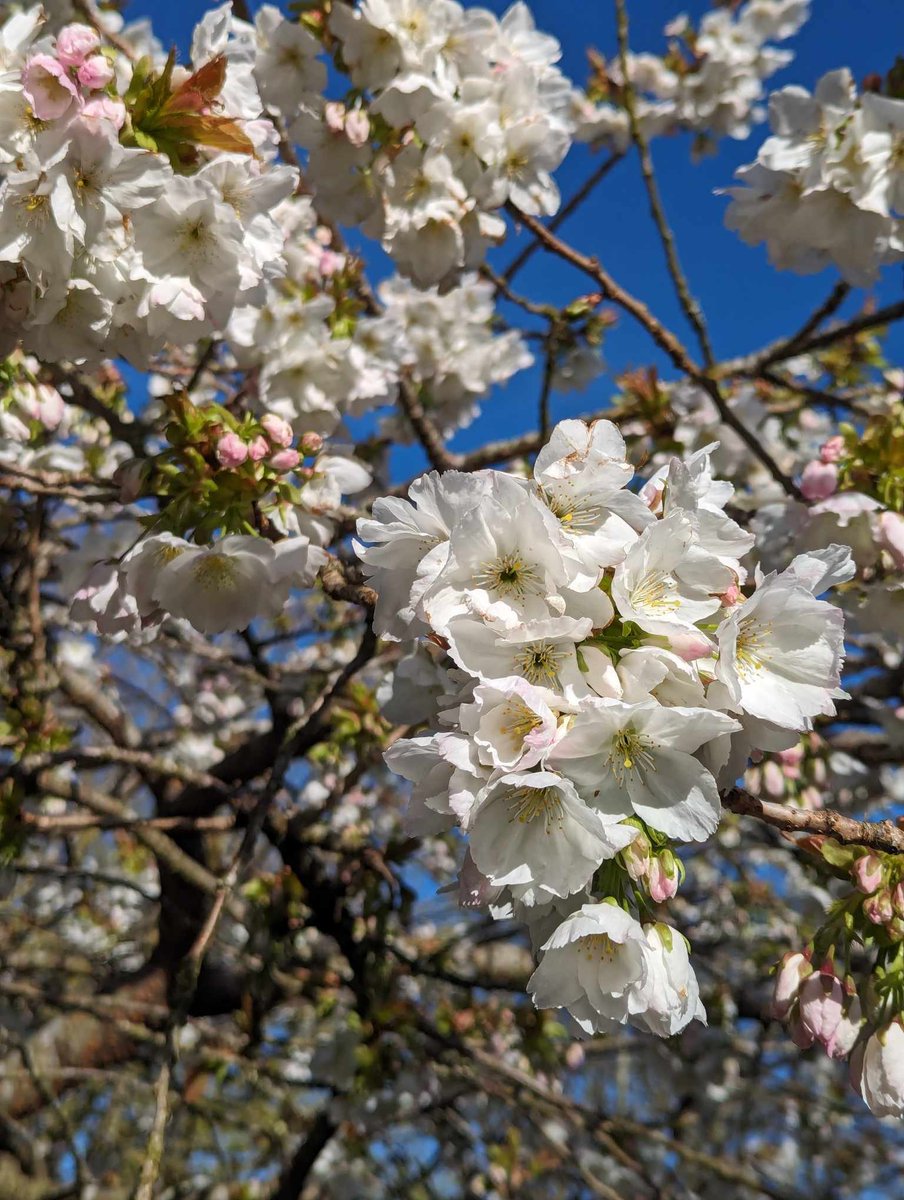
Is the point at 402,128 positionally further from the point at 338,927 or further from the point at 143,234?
the point at 338,927

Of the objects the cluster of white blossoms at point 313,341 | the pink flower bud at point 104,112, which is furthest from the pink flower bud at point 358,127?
the pink flower bud at point 104,112

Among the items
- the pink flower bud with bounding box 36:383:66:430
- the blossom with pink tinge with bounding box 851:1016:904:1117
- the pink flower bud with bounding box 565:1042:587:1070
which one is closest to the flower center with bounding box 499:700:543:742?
the blossom with pink tinge with bounding box 851:1016:904:1117

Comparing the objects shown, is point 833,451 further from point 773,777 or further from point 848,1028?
point 848,1028

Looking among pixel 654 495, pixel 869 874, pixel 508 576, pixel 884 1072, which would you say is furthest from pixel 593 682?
pixel 884 1072

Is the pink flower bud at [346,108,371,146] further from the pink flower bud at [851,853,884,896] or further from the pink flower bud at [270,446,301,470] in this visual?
the pink flower bud at [851,853,884,896]

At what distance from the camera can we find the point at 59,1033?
3701 mm

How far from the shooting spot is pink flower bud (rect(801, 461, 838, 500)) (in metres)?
1.92

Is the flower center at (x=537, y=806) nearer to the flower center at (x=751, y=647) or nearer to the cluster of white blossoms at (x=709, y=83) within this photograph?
the flower center at (x=751, y=647)

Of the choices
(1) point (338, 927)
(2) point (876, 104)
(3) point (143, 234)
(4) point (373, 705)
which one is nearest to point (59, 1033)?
(1) point (338, 927)

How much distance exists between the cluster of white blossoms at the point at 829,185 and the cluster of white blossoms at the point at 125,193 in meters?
1.18

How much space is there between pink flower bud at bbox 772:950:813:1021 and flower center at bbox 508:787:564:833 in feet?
1.87

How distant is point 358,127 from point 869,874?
2009mm

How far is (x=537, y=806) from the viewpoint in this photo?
105cm

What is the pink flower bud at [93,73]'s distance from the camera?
1.39 metres
